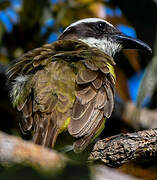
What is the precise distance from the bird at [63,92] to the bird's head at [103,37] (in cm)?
76

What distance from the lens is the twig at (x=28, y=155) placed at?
51.7 inches

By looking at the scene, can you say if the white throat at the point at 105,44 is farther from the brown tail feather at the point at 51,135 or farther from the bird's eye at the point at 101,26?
the brown tail feather at the point at 51,135

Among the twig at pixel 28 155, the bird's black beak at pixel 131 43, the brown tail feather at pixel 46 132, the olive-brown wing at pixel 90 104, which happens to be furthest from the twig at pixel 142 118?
the twig at pixel 28 155

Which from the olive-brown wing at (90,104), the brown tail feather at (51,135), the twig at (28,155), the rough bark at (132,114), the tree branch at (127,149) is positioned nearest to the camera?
the twig at (28,155)

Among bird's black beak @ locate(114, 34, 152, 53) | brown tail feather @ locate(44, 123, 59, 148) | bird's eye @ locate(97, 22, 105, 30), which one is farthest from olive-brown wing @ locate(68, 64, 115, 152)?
bird's eye @ locate(97, 22, 105, 30)

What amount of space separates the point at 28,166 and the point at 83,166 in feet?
0.52

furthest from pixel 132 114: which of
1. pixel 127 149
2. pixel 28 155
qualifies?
pixel 28 155

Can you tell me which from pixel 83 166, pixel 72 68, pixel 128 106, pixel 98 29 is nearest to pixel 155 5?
pixel 98 29

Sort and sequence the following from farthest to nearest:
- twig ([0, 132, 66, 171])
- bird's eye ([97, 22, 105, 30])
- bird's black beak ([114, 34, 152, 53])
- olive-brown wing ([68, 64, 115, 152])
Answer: bird's eye ([97, 22, 105, 30]), bird's black beak ([114, 34, 152, 53]), olive-brown wing ([68, 64, 115, 152]), twig ([0, 132, 66, 171])

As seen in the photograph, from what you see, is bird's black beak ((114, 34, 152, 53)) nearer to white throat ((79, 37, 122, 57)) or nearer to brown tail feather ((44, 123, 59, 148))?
white throat ((79, 37, 122, 57))

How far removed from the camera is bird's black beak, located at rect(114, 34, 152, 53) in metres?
5.07

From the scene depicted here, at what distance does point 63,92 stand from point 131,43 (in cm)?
183

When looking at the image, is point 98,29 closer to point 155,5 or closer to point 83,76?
point 155,5

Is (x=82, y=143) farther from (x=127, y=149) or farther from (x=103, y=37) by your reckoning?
(x=103, y=37)
